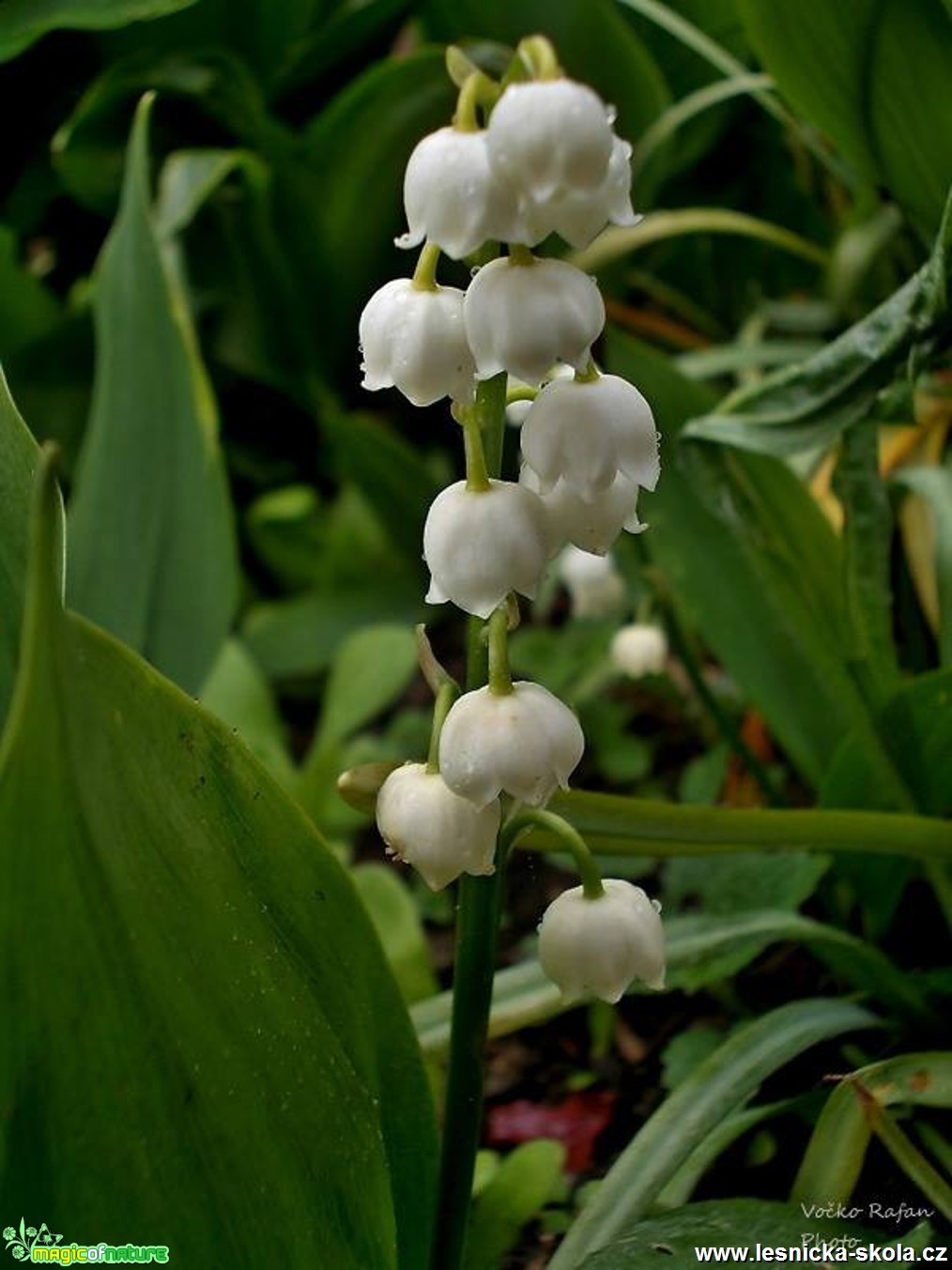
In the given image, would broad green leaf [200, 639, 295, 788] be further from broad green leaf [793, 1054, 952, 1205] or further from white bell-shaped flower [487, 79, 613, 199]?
white bell-shaped flower [487, 79, 613, 199]

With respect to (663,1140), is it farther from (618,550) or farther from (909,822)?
(618,550)

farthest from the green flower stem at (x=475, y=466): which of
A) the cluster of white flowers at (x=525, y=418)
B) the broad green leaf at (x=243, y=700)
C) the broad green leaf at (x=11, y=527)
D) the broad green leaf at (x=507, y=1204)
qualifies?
the broad green leaf at (x=243, y=700)

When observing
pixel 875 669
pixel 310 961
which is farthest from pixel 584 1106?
pixel 310 961

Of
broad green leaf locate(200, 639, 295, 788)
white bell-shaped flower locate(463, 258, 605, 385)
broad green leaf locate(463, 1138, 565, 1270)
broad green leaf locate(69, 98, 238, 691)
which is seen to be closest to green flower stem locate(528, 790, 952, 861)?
broad green leaf locate(463, 1138, 565, 1270)

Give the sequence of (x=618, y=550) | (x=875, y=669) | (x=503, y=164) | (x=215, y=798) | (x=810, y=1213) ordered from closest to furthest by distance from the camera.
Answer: (x=503, y=164)
(x=215, y=798)
(x=810, y=1213)
(x=875, y=669)
(x=618, y=550)

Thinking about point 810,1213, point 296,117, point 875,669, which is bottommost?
point 810,1213

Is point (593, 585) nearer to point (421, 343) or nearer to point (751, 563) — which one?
point (751, 563)

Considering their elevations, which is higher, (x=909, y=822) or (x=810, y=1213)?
(x=909, y=822)

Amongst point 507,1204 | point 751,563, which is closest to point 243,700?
point 751,563
